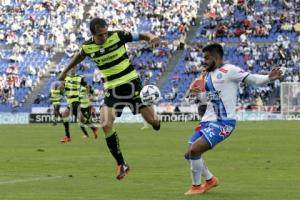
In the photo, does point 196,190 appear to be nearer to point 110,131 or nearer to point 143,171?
point 110,131

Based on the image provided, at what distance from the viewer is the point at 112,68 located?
1455 centimetres

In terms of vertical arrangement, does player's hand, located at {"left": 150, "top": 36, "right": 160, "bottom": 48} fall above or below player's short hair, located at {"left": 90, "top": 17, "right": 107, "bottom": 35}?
below

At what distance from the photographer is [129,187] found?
1276 centimetres

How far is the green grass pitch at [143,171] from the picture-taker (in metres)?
11.8

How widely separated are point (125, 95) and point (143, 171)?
189 centimetres

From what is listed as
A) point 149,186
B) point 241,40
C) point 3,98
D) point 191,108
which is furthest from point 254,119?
point 149,186

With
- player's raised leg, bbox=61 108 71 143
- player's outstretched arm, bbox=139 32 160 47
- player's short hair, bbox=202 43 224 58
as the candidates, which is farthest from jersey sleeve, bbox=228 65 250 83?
player's raised leg, bbox=61 108 71 143

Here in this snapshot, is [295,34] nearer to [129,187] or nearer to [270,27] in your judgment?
[270,27]

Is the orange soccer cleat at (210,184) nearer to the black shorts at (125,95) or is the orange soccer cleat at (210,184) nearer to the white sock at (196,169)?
the white sock at (196,169)

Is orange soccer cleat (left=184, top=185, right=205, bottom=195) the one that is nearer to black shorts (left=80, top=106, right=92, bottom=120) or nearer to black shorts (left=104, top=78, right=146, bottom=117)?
black shorts (left=104, top=78, right=146, bottom=117)

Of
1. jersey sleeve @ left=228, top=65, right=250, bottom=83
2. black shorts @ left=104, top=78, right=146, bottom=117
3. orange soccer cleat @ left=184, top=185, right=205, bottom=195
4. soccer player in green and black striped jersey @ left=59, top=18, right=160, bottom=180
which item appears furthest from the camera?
black shorts @ left=104, top=78, right=146, bottom=117

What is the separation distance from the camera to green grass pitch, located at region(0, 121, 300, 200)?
11.8 meters

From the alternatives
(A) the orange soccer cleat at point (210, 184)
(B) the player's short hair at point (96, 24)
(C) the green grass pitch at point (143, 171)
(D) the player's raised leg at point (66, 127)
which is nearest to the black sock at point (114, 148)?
(C) the green grass pitch at point (143, 171)

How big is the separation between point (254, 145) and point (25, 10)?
136 ft
